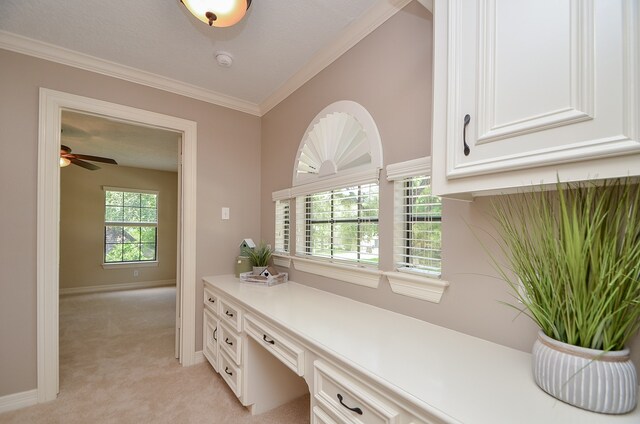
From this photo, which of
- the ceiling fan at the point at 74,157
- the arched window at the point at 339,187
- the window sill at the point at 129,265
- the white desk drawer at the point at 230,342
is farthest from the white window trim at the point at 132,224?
the arched window at the point at 339,187

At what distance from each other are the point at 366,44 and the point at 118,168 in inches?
237

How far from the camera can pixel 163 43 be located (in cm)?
193

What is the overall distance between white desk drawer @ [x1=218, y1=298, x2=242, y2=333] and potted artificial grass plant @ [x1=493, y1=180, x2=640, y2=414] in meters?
1.55

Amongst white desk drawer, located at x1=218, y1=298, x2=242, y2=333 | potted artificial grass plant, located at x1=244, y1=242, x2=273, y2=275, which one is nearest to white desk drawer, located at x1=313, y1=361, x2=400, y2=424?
white desk drawer, located at x1=218, y1=298, x2=242, y2=333

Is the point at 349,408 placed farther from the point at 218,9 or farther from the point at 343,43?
the point at 343,43

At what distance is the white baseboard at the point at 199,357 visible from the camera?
2.53 meters

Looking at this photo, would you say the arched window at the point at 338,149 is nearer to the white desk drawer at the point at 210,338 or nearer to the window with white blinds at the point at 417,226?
the window with white blinds at the point at 417,226

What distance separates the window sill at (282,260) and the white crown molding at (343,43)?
1.45m

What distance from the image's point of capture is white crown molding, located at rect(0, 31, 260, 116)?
1.91 meters

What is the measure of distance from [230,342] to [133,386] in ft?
3.18

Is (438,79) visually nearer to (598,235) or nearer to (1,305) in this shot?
(598,235)

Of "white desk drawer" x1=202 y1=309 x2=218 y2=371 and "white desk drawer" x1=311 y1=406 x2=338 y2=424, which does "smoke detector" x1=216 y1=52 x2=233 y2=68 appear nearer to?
"white desk drawer" x1=202 y1=309 x2=218 y2=371

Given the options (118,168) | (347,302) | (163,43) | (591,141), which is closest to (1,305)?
(163,43)

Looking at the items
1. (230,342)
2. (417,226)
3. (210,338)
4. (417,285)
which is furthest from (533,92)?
(210,338)
